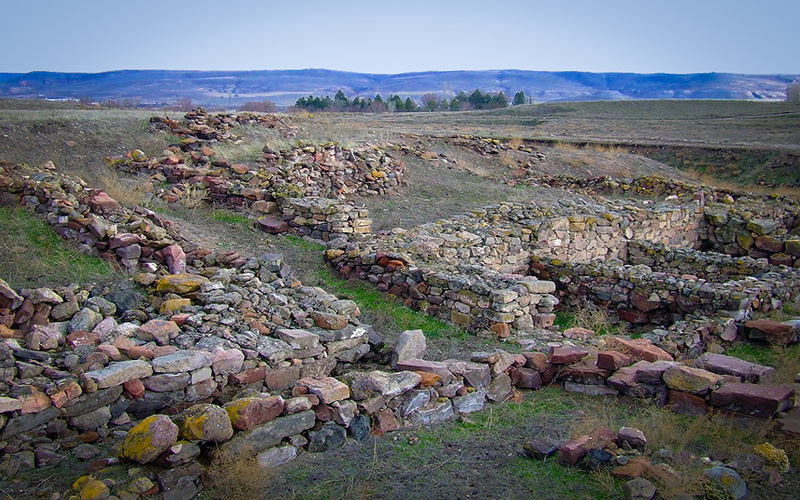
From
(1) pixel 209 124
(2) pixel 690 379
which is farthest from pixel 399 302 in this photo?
(1) pixel 209 124

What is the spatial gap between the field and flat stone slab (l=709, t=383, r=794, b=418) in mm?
172

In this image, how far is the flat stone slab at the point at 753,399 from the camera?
412 cm

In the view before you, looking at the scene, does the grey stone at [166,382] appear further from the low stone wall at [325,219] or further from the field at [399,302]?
the low stone wall at [325,219]

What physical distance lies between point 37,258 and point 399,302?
441 centimetres

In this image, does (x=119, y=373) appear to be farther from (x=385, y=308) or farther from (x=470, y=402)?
(x=385, y=308)

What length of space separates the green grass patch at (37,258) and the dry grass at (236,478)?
126 inches

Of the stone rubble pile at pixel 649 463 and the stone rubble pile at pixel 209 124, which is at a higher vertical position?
the stone rubble pile at pixel 209 124

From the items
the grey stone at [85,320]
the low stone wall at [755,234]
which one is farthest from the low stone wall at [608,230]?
the grey stone at [85,320]

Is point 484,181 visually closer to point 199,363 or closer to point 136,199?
point 136,199

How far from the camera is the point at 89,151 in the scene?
1289 centimetres

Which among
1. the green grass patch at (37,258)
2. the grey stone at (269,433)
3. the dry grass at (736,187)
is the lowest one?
the dry grass at (736,187)

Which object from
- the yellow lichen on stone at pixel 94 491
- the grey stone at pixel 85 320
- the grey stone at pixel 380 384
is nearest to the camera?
the yellow lichen on stone at pixel 94 491

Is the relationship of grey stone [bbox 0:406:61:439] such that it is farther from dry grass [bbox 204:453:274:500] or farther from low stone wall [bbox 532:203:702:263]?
low stone wall [bbox 532:203:702:263]

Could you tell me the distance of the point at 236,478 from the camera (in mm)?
3387
